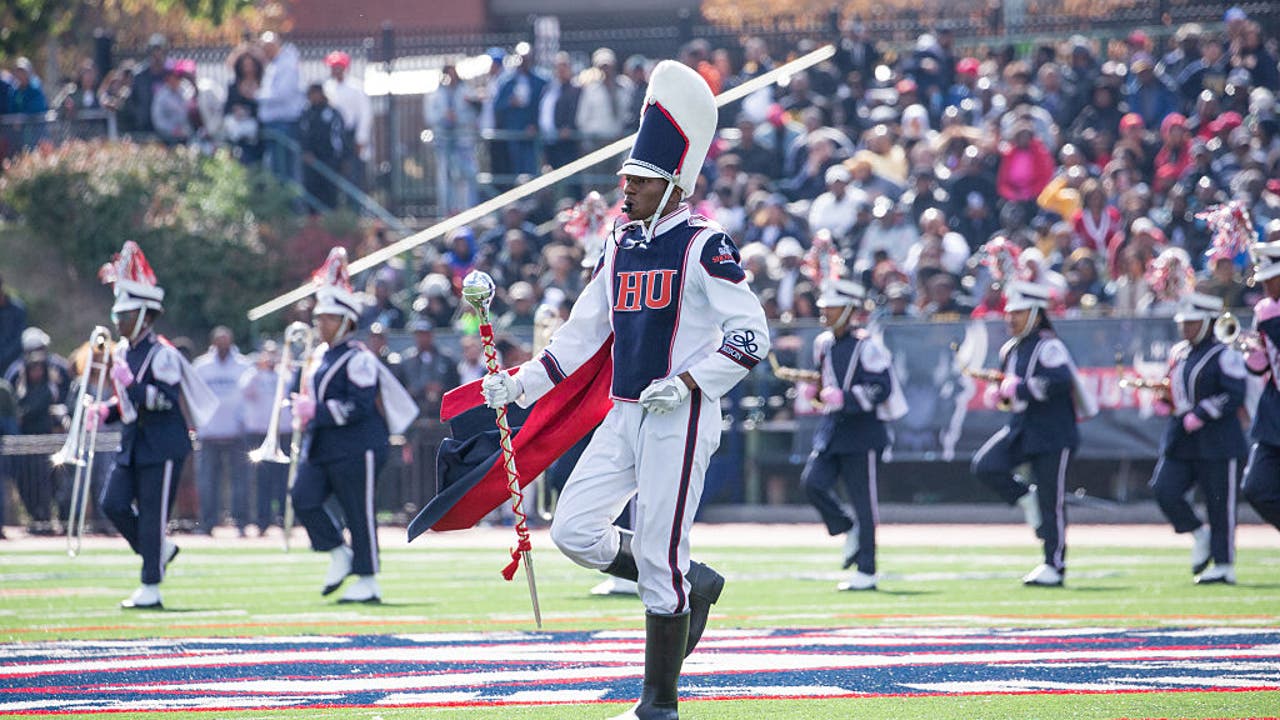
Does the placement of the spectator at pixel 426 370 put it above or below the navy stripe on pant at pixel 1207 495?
above

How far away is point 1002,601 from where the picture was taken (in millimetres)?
12680

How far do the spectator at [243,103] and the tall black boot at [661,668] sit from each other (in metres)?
19.8

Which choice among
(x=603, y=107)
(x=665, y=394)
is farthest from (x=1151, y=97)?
(x=665, y=394)

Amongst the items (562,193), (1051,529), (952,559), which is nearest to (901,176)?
(562,193)

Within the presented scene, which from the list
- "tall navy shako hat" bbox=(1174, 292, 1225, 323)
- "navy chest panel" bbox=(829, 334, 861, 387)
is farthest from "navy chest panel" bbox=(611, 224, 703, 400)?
"tall navy shako hat" bbox=(1174, 292, 1225, 323)

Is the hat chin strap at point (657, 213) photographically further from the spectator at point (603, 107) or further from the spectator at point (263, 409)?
the spectator at point (603, 107)

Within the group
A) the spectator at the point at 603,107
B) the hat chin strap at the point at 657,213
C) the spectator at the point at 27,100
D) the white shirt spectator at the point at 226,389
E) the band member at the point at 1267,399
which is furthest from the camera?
the spectator at the point at 27,100

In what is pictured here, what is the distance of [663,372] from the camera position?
24.7 feet

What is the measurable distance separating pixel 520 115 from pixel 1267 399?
14578 millimetres

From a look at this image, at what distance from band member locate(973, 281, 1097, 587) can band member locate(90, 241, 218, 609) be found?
579 centimetres

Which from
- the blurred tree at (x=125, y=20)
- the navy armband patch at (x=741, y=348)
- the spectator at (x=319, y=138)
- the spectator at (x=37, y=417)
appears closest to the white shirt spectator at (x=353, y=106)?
the spectator at (x=319, y=138)

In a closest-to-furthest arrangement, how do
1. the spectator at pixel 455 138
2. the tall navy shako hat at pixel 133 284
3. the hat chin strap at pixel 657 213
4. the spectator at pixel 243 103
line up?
the hat chin strap at pixel 657 213 → the tall navy shako hat at pixel 133 284 → the spectator at pixel 455 138 → the spectator at pixel 243 103

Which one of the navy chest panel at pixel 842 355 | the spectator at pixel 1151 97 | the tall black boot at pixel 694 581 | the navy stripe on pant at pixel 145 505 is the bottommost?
the navy stripe on pant at pixel 145 505

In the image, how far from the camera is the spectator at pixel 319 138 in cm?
2542
